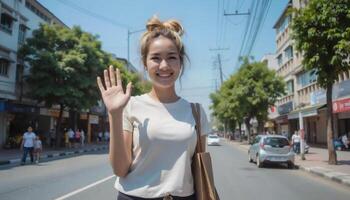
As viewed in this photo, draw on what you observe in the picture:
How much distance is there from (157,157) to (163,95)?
0.44 metres

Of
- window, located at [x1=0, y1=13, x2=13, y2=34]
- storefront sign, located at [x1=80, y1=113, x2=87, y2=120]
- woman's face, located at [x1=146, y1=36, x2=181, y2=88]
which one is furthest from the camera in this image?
storefront sign, located at [x1=80, y1=113, x2=87, y2=120]

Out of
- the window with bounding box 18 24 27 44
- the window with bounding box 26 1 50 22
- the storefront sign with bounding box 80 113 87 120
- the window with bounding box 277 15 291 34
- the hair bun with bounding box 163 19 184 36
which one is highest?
the window with bounding box 277 15 291 34

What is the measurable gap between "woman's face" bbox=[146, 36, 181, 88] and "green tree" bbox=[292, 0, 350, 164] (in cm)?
1552

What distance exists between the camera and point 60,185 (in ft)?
35.8

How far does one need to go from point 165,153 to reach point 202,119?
405 millimetres

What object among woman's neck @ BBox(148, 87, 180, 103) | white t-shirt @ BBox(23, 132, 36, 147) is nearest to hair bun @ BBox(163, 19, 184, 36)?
woman's neck @ BBox(148, 87, 180, 103)

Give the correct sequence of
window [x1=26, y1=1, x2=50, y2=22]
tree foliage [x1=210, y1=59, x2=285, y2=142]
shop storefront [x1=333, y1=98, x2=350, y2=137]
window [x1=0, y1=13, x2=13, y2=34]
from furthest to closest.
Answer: tree foliage [x1=210, y1=59, x2=285, y2=142] → window [x1=26, y1=1, x2=50, y2=22] → window [x1=0, y1=13, x2=13, y2=34] → shop storefront [x1=333, y1=98, x2=350, y2=137]

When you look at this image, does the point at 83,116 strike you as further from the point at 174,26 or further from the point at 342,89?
the point at 174,26

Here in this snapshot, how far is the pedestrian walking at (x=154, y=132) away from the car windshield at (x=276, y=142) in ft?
54.4

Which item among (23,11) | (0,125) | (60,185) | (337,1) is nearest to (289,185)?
(60,185)

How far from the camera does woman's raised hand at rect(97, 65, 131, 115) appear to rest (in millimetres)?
2102

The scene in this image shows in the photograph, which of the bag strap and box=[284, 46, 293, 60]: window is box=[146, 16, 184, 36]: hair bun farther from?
box=[284, 46, 293, 60]: window

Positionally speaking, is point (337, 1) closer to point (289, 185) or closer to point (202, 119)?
point (289, 185)

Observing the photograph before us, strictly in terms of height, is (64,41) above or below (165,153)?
above
